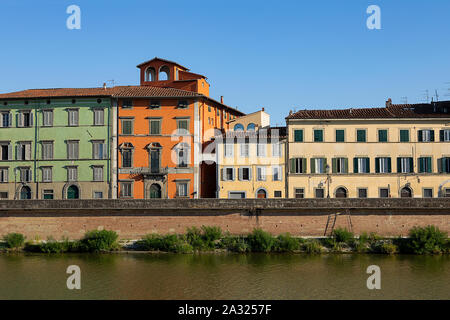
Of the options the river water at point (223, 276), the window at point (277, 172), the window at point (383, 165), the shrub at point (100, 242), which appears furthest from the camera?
the window at point (277, 172)

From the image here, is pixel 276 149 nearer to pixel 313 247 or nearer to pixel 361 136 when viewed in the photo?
pixel 361 136

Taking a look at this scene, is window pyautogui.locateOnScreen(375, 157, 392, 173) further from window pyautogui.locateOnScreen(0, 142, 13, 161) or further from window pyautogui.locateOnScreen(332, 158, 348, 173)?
window pyautogui.locateOnScreen(0, 142, 13, 161)

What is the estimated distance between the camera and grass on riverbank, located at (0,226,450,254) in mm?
30547

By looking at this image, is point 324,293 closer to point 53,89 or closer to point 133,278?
point 133,278

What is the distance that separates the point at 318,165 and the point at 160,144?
37.6 ft

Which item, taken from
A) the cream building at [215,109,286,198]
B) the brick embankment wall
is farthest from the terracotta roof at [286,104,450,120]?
the brick embankment wall

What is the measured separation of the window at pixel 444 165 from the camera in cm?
3822

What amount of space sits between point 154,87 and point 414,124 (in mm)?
19673

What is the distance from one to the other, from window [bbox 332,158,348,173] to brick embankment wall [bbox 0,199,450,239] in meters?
6.85

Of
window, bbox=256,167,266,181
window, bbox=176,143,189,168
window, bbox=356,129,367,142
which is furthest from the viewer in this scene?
window, bbox=176,143,189,168

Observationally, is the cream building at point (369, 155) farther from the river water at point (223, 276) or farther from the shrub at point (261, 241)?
A: the river water at point (223, 276)

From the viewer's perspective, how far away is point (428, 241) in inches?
1189

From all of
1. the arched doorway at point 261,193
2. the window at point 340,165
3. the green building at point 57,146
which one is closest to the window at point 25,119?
the green building at point 57,146
